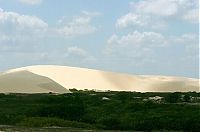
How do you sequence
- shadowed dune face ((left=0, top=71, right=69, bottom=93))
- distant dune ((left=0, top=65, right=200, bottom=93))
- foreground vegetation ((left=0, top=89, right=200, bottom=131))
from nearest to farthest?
foreground vegetation ((left=0, top=89, right=200, bottom=131)) < shadowed dune face ((left=0, top=71, right=69, bottom=93)) < distant dune ((left=0, top=65, right=200, bottom=93))

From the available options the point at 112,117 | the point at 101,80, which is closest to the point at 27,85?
the point at 101,80

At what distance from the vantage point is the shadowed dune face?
103m

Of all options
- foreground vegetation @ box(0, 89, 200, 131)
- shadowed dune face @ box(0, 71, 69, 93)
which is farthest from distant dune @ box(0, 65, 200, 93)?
foreground vegetation @ box(0, 89, 200, 131)

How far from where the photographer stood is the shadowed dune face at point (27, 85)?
10319 centimetres

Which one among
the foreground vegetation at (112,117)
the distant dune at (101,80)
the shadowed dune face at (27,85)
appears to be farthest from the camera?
the distant dune at (101,80)

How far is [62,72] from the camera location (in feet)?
573

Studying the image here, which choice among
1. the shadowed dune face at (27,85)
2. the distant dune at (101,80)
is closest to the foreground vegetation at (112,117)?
the shadowed dune face at (27,85)

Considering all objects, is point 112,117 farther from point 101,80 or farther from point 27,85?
point 101,80

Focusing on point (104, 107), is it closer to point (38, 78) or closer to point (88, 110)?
point (88, 110)

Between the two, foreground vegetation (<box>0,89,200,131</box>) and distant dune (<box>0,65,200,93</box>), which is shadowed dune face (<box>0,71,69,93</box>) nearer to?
distant dune (<box>0,65,200,93</box>)

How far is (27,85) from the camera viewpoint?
358 ft

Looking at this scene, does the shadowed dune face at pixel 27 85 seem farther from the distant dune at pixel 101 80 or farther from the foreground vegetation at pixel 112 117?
the foreground vegetation at pixel 112 117

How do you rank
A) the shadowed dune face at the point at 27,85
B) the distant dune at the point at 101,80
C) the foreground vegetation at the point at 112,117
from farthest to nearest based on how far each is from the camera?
the distant dune at the point at 101,80, the shadowed dune face at the point at 27,85, the foreground vegetation at the point at 112,117

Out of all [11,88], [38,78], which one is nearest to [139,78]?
[38,78]
